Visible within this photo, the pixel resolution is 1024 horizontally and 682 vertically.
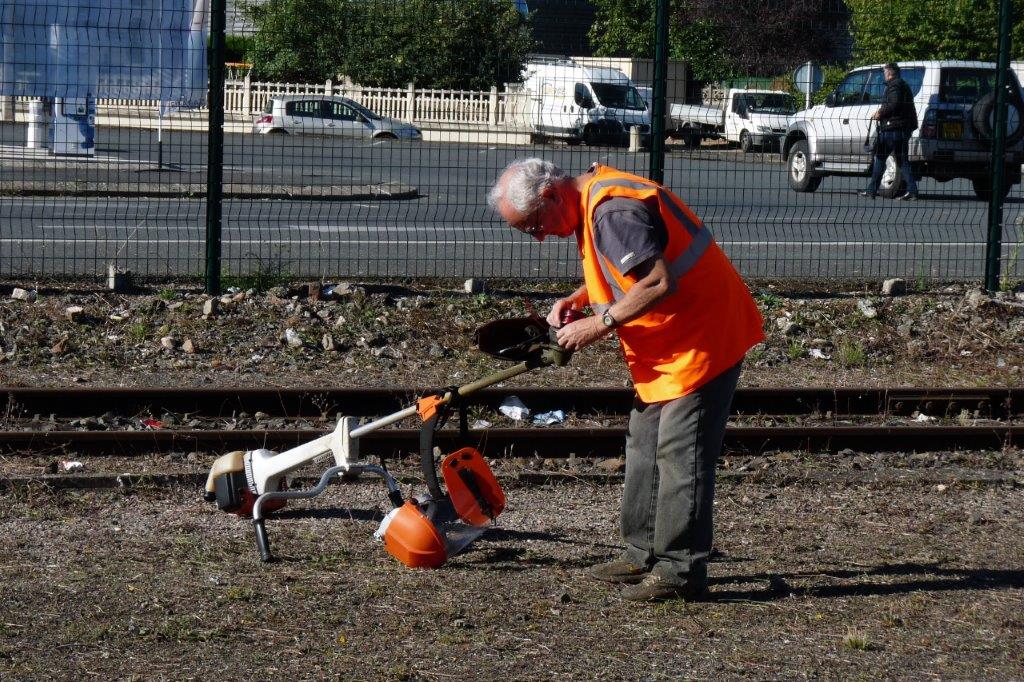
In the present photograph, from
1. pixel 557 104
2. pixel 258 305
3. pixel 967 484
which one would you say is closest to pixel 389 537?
pixel 967 484

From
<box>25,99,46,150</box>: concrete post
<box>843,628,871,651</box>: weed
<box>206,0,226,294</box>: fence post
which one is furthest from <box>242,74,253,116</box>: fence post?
<box>843,628,871,651</box>: weed

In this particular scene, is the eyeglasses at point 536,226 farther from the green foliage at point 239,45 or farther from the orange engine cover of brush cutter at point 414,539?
the green foliage at point 239,45

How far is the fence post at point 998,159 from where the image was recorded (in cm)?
1031

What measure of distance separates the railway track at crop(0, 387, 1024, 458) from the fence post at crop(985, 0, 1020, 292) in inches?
109

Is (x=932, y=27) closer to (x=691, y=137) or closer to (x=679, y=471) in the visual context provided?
(x=691, y=137)

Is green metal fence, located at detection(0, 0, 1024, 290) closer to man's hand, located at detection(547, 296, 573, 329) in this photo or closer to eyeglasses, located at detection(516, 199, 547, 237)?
man's hand, located at detection(547, 296, 573, 329)

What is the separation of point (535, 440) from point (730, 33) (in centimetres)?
1439

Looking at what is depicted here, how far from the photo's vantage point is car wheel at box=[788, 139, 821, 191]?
12.1 m

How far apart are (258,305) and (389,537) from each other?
4529 mm

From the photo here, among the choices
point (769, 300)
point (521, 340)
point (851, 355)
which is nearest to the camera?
point (521, 340)

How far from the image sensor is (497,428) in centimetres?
694

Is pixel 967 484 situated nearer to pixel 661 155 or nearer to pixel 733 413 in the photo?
pixel 733 413

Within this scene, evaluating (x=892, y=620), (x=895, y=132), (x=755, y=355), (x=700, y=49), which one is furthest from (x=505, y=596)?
(x=700, y=49)

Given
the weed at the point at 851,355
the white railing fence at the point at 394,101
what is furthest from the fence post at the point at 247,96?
the weed at the point at 851,355
